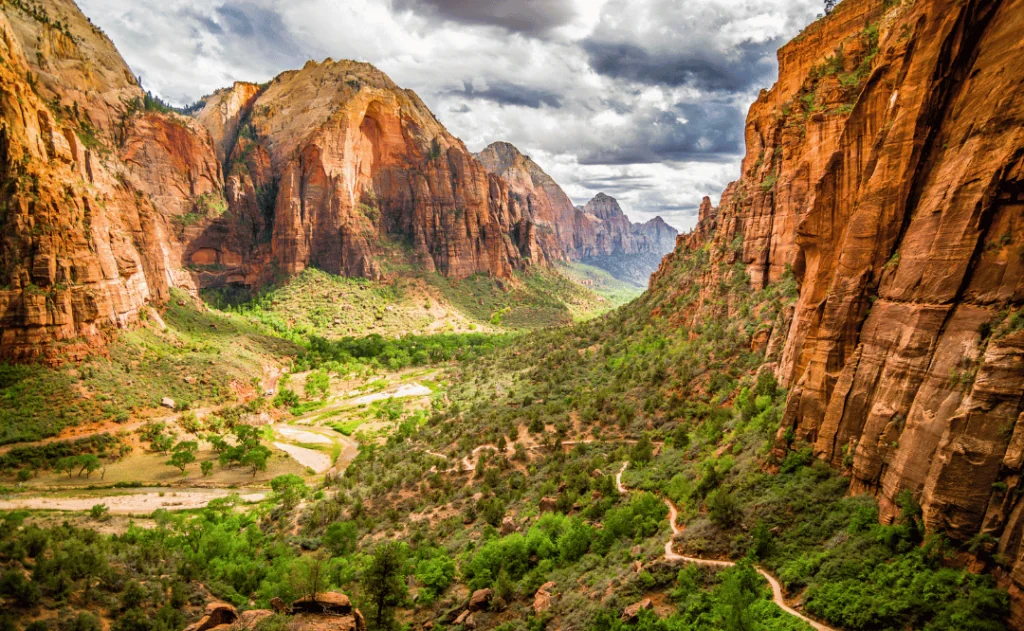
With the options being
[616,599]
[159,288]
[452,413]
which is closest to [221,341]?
[159,288]

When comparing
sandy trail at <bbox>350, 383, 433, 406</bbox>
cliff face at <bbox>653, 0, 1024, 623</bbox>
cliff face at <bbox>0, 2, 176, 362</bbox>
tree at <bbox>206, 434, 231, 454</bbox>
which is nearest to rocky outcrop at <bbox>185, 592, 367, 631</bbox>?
cliff face at <bbox>653, 0, 1024, 623</bbox>

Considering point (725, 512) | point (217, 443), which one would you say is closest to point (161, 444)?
point (217, 443)

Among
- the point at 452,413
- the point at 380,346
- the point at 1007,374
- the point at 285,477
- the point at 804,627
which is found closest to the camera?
the point at 1007,374

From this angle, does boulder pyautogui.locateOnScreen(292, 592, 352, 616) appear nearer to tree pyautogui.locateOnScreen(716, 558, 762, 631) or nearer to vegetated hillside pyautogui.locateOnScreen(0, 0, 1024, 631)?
vegetated hillside pyautogui.locateOnScreen(0, 0, 1024, 631)

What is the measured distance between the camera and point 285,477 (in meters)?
59.5

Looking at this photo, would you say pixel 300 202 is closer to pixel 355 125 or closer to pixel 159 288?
pixel 355 125

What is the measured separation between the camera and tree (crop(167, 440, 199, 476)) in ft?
202

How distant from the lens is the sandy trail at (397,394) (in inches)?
3658

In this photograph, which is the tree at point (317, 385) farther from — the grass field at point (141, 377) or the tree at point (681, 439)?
the tree at point (681, 439)

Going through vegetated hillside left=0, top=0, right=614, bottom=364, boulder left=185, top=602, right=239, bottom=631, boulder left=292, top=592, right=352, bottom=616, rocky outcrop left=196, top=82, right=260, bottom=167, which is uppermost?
rocky outcrop left=196, top=82, right=260, bottom=167

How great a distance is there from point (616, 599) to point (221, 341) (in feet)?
329

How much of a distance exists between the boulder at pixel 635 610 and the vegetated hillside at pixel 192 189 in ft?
255

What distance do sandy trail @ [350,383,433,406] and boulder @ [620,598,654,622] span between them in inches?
3013

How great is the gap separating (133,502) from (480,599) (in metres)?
47.3
